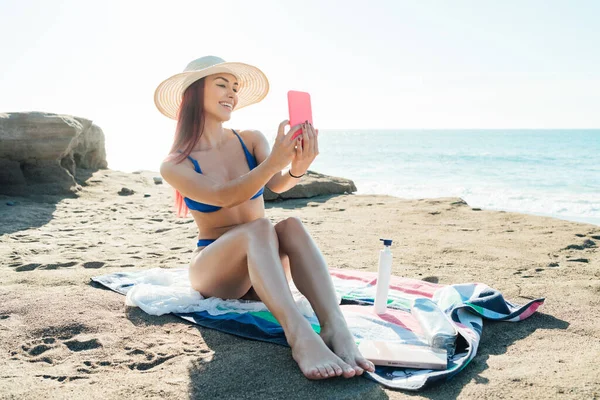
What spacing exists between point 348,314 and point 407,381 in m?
0.82

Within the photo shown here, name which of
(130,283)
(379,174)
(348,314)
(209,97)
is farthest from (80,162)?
(379,174)

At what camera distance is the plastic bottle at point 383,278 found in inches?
113

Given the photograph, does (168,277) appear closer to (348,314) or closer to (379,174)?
(348,314)

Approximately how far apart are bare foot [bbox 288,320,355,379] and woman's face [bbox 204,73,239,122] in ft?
4.48

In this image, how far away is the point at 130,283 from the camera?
11.5ft

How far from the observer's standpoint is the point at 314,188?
824 cm

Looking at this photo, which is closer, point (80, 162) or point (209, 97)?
point (209, 97)

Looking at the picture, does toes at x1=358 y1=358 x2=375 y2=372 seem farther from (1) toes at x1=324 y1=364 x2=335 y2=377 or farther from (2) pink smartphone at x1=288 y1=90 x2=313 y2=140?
(2) pink smartphone at x1=288 y1=90 x2=313 y2=140

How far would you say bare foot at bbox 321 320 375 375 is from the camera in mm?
2227

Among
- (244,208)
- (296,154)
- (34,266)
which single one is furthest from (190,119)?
(34,266)

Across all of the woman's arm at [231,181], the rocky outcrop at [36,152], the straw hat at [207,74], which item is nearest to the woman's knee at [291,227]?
the woman's arm at [231,181]

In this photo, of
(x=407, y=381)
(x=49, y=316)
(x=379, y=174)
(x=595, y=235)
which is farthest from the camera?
(x=379, y=174)

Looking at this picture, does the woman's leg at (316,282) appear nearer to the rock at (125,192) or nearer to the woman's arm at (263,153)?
the woman's arm at (263,153)

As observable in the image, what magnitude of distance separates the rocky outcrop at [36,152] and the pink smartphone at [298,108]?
18.4ft
